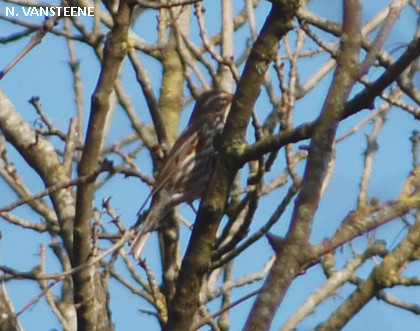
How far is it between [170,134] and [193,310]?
3.69 metres

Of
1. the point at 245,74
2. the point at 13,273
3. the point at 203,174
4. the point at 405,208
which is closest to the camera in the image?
the point at 405,208

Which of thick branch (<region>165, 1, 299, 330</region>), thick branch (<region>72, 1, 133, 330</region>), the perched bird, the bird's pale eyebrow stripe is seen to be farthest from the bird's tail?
thick branch (<region>165, 1, 299, 330</region>)

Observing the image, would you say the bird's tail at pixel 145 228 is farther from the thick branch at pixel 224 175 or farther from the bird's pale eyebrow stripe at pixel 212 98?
the thick branch at pixel 224 175

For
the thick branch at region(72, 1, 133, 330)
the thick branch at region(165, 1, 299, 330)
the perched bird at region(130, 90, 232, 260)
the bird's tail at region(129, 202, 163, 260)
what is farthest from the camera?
the perched bird at region(130, 90, 232, 260)

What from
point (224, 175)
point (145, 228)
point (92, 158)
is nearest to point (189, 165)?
point (145, 228)

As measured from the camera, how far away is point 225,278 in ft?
24.9

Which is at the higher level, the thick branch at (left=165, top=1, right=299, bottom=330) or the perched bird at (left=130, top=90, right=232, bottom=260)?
the perched bird at (left=130, top=90, right=232, bottom=260)

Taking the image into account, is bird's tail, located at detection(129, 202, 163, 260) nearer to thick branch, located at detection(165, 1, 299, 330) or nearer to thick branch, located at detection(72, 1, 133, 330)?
thick branch, located at detection(72, 1, 133, 330)

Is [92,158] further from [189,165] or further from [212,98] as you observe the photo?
[212,98]

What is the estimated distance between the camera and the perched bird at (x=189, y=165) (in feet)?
20.3

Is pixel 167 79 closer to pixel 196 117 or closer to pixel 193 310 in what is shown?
pixel 196 117

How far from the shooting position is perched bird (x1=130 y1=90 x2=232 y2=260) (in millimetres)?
6191

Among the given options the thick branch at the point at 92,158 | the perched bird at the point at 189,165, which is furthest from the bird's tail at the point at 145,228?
the thick branch at the point at 92,158

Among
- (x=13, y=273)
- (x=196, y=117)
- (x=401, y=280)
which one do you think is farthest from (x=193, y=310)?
(x=196, y=117)
